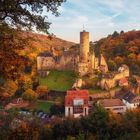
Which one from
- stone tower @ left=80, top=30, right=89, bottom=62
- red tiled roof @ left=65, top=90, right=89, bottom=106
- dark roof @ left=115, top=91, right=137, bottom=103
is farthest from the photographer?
stone tower @ left=80, top=30, right=89, bottom=62

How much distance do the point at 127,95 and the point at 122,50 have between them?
22.2 meters

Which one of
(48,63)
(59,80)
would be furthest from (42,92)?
(48,63)

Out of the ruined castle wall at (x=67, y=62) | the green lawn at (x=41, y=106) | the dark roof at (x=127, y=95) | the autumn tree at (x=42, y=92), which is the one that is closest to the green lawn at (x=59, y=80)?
the ruined castle wall at (x=67, y=62)

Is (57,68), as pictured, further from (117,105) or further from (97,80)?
(117,105)

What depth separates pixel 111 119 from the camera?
23625 millimetres

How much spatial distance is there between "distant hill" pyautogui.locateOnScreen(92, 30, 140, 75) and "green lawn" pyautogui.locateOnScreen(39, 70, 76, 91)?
7.62 m

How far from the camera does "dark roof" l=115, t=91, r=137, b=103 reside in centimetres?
3512

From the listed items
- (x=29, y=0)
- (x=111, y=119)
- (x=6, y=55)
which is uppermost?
Answer: (x=29, y=0)

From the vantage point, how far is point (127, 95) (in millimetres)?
36844

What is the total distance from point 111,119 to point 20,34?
645 inches

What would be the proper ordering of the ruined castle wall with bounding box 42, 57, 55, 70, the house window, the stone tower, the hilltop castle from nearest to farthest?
the house window, the hilltop castle, the stone tower, the ruined castle wall with bounding box 42, 57, 55, 70

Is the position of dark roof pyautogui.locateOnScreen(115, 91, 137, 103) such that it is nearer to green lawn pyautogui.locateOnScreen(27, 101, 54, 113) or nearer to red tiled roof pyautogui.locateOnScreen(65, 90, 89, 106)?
red tiled roof pyautogui.locateOnScreen(65, 90, 89, 106)

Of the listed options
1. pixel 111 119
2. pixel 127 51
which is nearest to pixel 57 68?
pixel 127 51

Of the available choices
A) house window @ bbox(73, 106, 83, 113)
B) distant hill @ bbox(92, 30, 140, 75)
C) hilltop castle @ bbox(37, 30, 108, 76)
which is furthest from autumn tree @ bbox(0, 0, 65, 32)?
distant hill @ bbox(92, 30, 140, 75)
